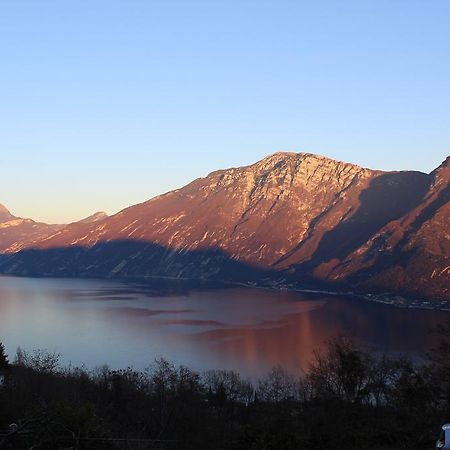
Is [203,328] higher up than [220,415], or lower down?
lower down

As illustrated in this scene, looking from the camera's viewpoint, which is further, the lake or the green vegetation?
the lake

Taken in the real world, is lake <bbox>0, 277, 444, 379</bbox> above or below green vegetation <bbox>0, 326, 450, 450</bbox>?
below

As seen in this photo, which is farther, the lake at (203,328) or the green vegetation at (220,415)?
the lake at (203,328)

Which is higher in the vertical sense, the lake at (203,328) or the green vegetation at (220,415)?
the green vegetation at (220,415)

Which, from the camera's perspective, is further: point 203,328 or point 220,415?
point 203,328
